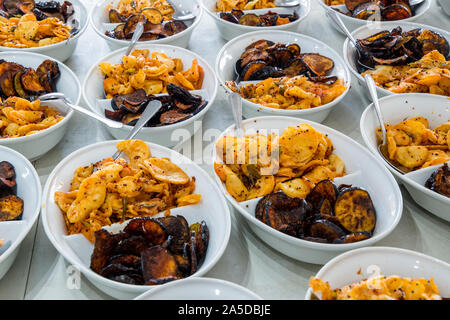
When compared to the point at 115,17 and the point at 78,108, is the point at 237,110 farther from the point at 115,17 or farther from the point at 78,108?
the point at 115,17

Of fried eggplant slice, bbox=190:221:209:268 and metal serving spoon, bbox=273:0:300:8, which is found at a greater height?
metal serving spoon, bbox=273:0:300:8

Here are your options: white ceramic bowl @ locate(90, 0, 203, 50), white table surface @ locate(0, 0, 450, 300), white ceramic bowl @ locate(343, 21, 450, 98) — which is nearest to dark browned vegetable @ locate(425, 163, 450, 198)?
white table surface @ locate(0, 0, 450, 300)

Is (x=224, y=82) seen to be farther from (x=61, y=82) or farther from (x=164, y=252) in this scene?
(x=164, y=252)

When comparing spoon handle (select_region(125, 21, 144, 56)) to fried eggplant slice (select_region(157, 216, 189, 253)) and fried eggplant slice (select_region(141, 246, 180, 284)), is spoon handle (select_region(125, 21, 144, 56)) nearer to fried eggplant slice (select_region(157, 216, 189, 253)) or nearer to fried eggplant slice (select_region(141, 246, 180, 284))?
fried eggplant slice (select_region(157, 216, 189, 253))

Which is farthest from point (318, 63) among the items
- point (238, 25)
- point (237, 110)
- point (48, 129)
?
point (48, 129)

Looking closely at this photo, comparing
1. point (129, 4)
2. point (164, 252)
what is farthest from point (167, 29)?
point (164, 252)
